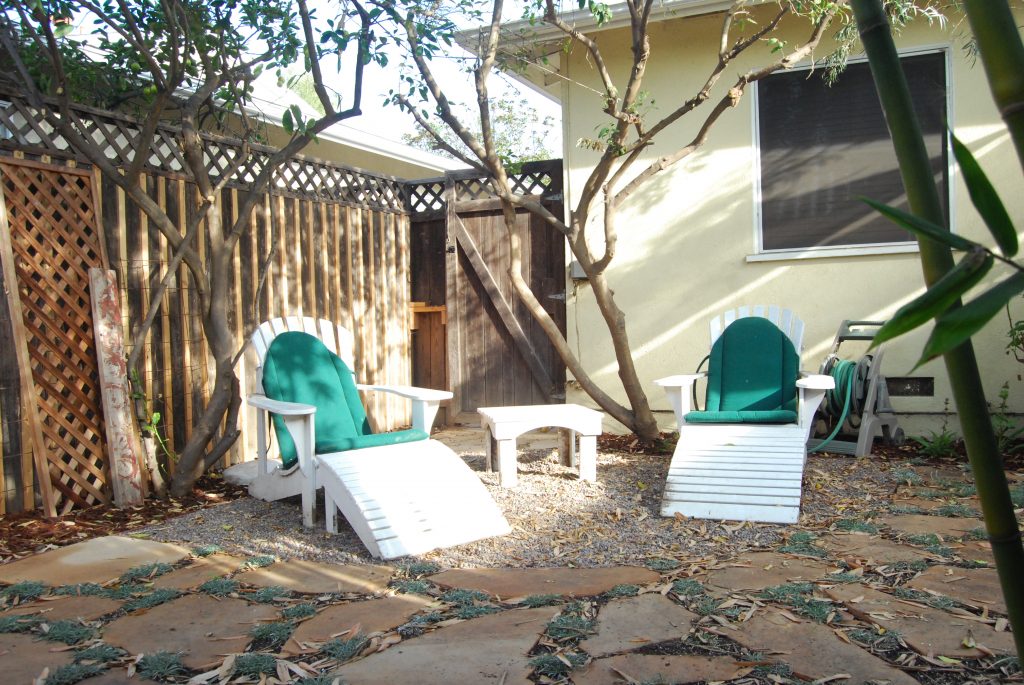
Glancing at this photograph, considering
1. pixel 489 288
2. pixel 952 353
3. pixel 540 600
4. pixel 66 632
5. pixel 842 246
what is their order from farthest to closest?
pixel 489 288 < pixel 842 246 < pixel 540 600 < pixel 66 632 < pixel 952 353

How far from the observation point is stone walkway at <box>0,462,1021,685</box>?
228cm

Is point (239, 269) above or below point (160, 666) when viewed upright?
above

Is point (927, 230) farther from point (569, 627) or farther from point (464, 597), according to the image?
point (464, 597)

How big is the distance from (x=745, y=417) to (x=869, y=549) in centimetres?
147

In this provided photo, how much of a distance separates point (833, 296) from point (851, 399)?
0.94 meters

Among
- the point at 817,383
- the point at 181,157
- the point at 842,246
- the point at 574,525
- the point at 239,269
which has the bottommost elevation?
the point at 574,525

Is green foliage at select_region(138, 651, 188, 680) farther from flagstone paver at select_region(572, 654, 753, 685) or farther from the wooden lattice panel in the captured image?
the wooden lattice panel

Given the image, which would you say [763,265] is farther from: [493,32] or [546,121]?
[546,121]

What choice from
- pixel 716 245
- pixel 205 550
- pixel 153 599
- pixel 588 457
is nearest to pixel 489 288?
pixel 716 245

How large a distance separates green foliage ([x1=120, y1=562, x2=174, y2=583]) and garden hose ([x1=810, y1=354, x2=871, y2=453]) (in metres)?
4.03

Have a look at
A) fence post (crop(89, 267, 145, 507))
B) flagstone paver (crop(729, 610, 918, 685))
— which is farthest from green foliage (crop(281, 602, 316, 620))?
fence post (crop(89, 267, 145, 507))

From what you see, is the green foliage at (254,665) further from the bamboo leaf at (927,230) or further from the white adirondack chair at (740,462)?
the white adirondack chair at (740,462)

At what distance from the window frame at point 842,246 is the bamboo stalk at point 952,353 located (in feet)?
17.5

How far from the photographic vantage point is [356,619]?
9.07 ft
